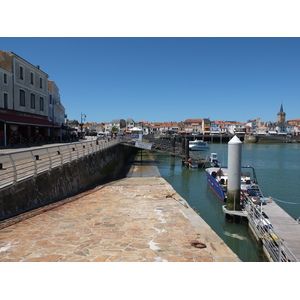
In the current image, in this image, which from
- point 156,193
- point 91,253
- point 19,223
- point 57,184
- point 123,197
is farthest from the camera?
point 156,193

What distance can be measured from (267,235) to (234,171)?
3.42 meters

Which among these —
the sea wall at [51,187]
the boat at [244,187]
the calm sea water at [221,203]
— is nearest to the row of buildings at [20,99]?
the sea wall at [51,187]

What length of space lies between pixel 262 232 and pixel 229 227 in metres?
2.39

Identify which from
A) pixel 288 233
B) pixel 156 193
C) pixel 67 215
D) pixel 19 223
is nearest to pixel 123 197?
pixel 156 193

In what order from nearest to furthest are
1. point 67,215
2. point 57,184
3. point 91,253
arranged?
point 91,253, point 67,215, point 57,184

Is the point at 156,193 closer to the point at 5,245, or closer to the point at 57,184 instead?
the point at 57,184

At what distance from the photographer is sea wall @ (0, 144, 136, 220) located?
7.56m

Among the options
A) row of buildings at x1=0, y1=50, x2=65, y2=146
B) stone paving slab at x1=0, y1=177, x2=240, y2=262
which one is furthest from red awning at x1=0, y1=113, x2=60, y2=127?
stone paving slab at x1=0, y1=177, x2=240, y2=262

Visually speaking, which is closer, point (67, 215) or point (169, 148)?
point (67, 215)

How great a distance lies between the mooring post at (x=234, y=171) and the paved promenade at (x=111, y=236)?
12.6 ft

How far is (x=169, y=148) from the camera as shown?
3816 cm

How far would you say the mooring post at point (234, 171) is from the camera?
40.0ft

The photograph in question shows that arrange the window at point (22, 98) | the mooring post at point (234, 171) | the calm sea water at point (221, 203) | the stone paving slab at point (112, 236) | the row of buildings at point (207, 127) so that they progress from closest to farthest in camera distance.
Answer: the stone paving slab at point (112, 236) < the calm sea water at point (221, 203) < the mooring post at point (234, 171) < the window at point (22, 98) < the row of buildings at point (207, 127)

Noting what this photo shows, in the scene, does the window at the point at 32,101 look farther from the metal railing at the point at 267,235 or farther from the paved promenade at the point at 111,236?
the metal railing at the point at 267,235
